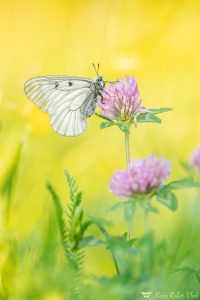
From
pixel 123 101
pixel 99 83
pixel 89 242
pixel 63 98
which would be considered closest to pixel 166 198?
pixel 89 242

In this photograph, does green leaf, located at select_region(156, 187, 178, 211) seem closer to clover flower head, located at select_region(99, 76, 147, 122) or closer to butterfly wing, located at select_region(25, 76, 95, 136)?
clover flower head, located at select_region(99, 76, 147, 122)

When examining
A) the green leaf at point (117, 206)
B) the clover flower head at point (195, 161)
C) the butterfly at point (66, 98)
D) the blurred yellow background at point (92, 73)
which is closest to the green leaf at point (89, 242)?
the green leaf at point (117, 206)

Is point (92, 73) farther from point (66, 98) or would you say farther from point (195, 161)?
point (195, 161)

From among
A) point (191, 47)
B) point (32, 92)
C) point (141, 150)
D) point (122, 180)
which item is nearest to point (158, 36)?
point (191, 47)

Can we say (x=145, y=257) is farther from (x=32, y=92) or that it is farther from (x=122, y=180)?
(x=32, y=92)

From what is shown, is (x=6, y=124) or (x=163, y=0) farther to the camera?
(x=163, y=0)

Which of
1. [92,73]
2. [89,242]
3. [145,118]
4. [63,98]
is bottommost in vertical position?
[89,242]
